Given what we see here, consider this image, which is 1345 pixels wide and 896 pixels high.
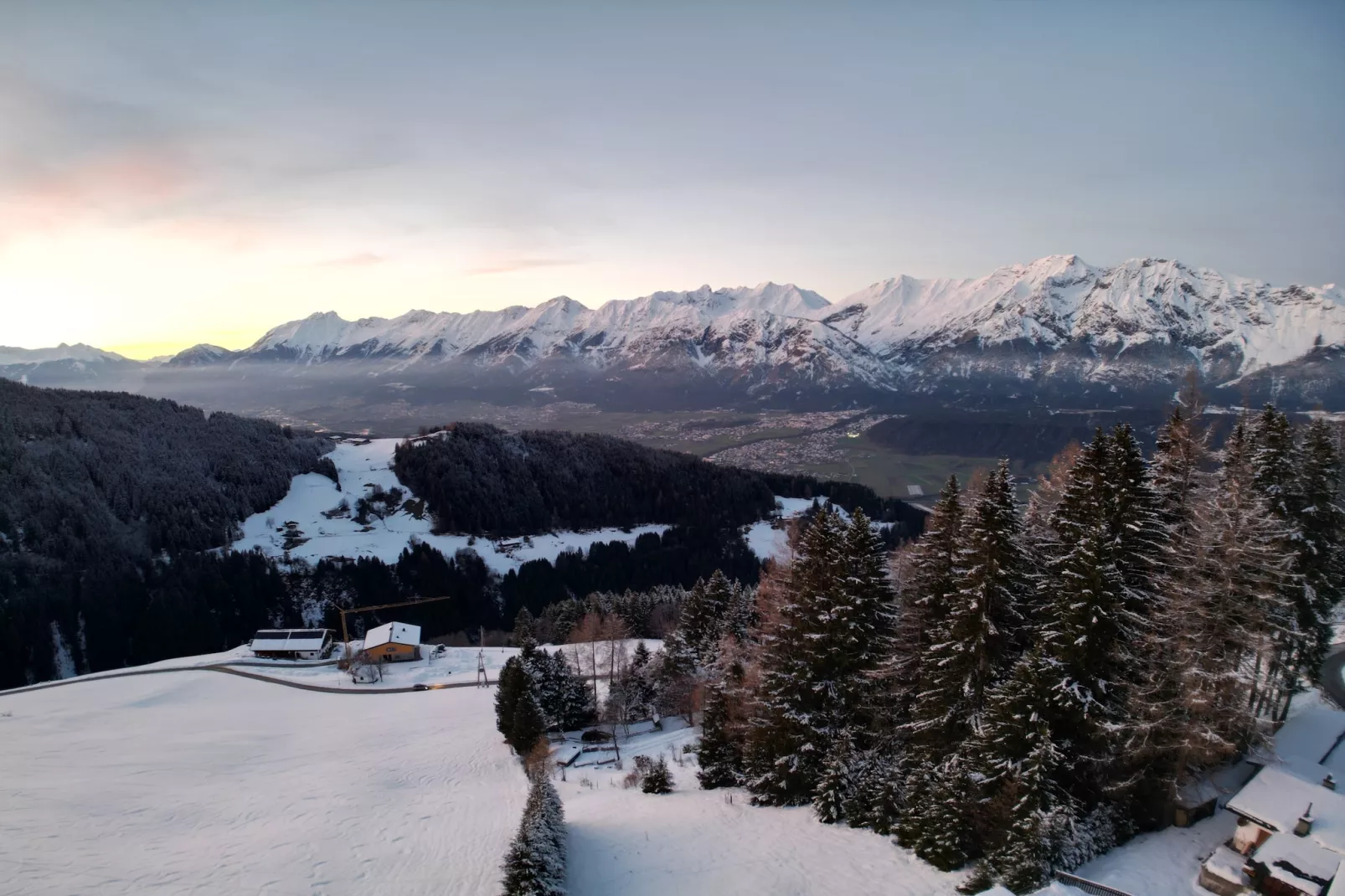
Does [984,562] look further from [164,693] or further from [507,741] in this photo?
[164,693]

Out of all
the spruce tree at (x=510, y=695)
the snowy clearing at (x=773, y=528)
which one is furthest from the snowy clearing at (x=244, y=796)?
the snowy clearing at (x=773, y=528)

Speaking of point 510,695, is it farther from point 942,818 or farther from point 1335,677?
point 1335,677

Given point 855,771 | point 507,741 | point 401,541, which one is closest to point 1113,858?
point 855,771

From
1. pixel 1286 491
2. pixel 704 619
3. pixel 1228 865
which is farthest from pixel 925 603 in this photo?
pixel 704 619

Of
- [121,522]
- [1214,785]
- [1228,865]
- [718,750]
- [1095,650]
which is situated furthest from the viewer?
[121,522]

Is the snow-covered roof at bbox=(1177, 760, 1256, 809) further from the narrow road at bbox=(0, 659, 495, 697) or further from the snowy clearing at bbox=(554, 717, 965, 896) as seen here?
the narrow road at bbox=(0, 659, 495, 697)

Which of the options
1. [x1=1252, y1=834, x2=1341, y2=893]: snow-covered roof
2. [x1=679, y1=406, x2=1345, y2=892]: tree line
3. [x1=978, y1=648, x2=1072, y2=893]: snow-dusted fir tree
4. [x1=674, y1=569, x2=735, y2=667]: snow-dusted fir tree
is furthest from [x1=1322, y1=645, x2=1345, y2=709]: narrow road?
[x1=674, y1=569, x2=735, y2=667]: snow-dusted fir tree
